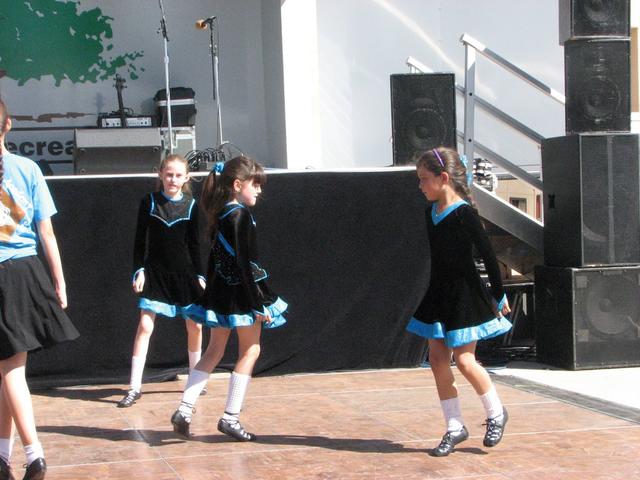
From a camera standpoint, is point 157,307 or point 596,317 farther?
point 596,317

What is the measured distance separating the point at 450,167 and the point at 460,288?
2.16 ft

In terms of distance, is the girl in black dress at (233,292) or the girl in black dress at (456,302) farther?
the girl in black dress at (233,292)

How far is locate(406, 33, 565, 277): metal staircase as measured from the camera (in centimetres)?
→ 934

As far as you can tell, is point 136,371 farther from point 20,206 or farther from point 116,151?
point 116,151

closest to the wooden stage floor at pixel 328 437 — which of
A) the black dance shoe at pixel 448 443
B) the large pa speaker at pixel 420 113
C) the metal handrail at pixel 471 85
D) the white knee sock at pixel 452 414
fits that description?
the black dance shoe at pixel 448 443

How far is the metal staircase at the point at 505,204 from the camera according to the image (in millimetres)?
9336

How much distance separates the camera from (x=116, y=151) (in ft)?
37.9

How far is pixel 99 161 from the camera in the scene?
452 inches

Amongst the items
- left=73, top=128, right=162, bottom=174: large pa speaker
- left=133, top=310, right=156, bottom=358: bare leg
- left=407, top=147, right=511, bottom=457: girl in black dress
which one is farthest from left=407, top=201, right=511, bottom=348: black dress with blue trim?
left=73, top=128, right=162, bottom=174: large pa speaker

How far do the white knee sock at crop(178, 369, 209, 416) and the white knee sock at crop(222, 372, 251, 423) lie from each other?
0.20 m

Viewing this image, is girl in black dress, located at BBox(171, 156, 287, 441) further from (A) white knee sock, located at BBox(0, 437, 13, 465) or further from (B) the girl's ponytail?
(A) white knee sock, located at BBox(0, 437, 13, 465)

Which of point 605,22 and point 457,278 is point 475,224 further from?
point 605,22

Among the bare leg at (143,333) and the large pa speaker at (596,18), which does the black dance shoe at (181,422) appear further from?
the large pa speaker at (596,18)

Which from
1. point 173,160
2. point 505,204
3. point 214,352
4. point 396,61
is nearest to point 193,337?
point 173,160
